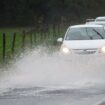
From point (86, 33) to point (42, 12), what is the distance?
55.5m

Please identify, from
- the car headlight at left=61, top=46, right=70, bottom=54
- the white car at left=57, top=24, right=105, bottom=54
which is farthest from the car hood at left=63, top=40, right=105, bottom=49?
the car headlight at left=61, top=46, right=70, bottom=54

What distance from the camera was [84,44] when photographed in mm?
22750

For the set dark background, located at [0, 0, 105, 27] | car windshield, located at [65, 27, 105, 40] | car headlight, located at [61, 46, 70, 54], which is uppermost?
car windshield, located at [65, 27, 105, 40]

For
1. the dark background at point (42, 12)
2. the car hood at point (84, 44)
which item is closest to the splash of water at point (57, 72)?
the car hood at point (84, 44)

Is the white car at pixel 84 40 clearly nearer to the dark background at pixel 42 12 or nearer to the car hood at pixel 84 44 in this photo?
the car hood at pixel 84 44

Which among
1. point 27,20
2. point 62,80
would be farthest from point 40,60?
point 27,20

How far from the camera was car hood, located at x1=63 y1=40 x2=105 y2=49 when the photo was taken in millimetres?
22381

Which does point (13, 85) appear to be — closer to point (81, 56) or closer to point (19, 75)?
point (19, 75)

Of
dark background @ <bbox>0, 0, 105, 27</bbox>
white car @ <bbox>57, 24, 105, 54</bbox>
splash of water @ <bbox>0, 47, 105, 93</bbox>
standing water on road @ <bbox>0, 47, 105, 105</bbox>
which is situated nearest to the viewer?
standing water on road @ <bbox>0, 47, 105, 105</bbox>

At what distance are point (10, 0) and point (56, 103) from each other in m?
66.1

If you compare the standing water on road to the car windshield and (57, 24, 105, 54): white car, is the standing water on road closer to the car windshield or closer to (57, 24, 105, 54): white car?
(57, 24, 105, 54): white car

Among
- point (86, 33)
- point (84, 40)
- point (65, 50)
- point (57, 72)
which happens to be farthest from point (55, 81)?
point (86, 33)

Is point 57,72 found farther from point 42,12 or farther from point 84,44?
point 42,12

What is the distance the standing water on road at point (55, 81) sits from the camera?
13.7 meters
